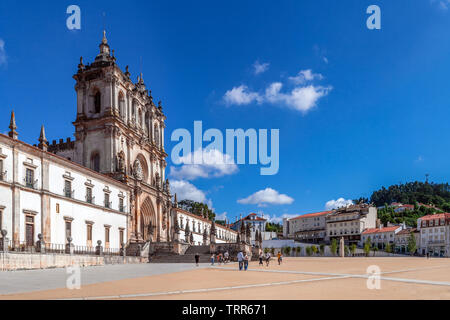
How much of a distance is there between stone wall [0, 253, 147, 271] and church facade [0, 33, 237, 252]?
2.18 metres

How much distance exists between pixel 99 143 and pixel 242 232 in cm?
2082

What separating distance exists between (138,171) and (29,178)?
22.7 metres

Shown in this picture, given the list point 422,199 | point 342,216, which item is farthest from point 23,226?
point 422,199

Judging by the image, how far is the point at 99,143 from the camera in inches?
1945

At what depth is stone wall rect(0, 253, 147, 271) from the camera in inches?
889

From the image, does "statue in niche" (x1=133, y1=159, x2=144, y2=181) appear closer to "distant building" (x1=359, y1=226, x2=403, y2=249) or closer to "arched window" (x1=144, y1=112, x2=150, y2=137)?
"arched window" (x1=144, y1=112, x2=150, y2=137)

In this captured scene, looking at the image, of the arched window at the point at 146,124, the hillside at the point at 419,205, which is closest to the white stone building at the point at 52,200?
the arched window at the point at 146,124

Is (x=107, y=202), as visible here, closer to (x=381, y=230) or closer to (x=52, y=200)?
(x=52, y=200)

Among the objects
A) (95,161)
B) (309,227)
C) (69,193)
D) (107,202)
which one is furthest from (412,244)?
(69,193)

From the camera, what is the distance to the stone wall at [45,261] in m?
22.6

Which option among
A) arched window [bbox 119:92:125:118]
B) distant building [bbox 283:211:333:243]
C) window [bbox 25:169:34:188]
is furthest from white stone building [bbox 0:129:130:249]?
distant building [bbox 283:211:333:243]

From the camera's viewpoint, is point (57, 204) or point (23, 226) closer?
point (23, 226)

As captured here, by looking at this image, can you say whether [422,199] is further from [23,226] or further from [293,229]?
[23,226]

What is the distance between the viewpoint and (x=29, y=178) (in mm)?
31281
